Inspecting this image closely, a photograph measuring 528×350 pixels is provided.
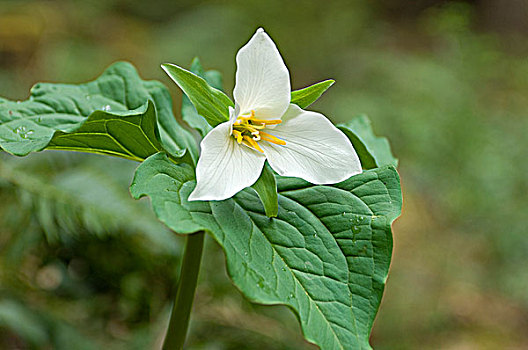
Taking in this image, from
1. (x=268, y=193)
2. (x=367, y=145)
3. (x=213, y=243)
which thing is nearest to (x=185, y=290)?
(x=268, y=193)

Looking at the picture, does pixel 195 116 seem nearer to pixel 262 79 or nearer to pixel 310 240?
pixel 262 79

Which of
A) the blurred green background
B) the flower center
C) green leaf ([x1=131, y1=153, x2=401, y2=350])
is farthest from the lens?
the blurred green background

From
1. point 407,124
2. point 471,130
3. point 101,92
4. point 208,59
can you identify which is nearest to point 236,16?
point 208,59

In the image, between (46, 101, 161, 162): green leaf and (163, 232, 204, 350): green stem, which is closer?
(46, 101, 161, 162): green leaf

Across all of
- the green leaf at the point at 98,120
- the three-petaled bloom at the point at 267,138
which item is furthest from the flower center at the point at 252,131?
the green leaf at the point at 98,120

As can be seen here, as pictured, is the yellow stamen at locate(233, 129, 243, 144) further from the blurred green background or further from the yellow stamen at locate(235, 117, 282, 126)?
the blurred green background

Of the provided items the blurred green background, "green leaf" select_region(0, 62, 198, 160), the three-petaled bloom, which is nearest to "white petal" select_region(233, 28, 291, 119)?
the three-petaled bloom
